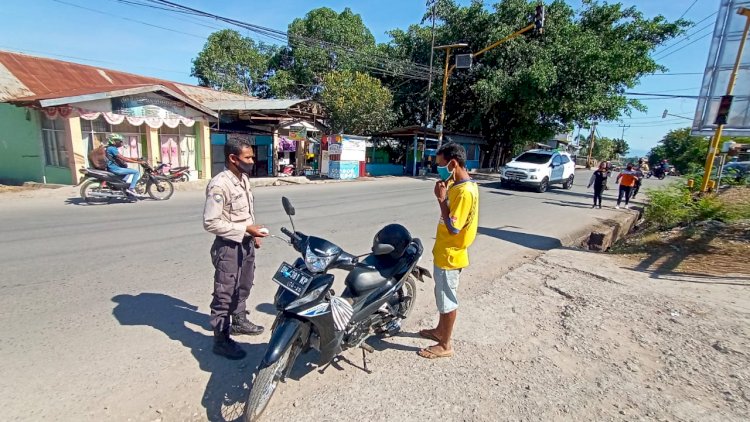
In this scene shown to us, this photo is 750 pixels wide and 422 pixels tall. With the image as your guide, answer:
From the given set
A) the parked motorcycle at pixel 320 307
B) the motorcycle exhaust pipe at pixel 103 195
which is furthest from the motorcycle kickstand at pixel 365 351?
the motorcycle exhaust pipe at pixel 103 195

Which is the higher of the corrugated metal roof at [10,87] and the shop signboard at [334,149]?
the corrugated metal roof at [10,87]

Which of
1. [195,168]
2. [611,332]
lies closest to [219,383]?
[611,332]

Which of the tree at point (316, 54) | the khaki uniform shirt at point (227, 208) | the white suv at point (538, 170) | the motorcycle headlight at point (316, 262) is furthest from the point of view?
the tree at point (316, 54)

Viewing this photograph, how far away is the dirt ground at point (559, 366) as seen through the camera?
247 centimetres

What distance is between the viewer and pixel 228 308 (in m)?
2.91

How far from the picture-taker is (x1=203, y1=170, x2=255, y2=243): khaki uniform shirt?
276 cm

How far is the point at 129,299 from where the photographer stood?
385 centimetres

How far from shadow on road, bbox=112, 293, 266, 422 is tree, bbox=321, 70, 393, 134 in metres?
18.8

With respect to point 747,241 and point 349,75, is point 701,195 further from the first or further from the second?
point 349,75

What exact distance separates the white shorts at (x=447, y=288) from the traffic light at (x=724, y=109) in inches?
361

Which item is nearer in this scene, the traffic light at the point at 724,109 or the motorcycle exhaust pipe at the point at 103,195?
the traffic light at the point at 724,109

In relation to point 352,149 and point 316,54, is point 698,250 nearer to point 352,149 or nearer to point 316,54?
point 352,149

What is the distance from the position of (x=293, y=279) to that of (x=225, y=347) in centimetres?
101

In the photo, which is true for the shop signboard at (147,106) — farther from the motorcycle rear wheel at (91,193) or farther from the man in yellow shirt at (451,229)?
the man in yellow shirt at (451,229)
